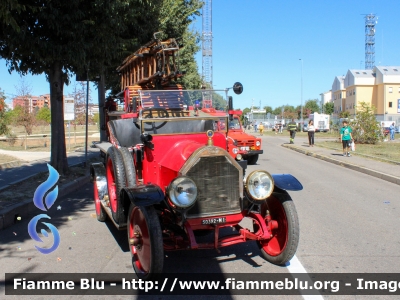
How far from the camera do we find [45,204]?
331 inches

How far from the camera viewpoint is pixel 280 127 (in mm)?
57344

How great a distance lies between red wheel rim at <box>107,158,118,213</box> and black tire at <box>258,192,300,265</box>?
213 centimetres

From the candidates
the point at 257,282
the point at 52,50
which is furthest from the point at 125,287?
the point at 52,50

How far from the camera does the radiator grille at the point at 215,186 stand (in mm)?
4699

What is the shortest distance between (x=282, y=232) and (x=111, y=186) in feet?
9.42

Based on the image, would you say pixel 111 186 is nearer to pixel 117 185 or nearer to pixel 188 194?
pixel 117 185

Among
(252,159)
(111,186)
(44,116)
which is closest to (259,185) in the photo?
(111,186)

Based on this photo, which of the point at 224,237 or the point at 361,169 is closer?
the point at 224,237

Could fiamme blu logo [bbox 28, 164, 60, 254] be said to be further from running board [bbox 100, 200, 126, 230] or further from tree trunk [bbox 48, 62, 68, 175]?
tree trunk [bbox 48, 62, 68, 175]

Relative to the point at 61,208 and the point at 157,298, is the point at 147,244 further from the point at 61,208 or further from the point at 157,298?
the point at 61,208

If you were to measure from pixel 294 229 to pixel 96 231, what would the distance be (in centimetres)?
343

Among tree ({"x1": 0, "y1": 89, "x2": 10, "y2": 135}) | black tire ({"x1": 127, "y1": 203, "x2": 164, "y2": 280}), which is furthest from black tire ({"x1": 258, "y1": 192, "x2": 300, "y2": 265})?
tree ({"x1": 0, "y1": 89, "x2": 10, "y2": 135})

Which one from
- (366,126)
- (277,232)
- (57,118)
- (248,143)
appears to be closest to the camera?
(277,232)

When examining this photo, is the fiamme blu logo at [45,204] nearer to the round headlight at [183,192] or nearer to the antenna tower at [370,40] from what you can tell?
the round headlight at [183,192]
